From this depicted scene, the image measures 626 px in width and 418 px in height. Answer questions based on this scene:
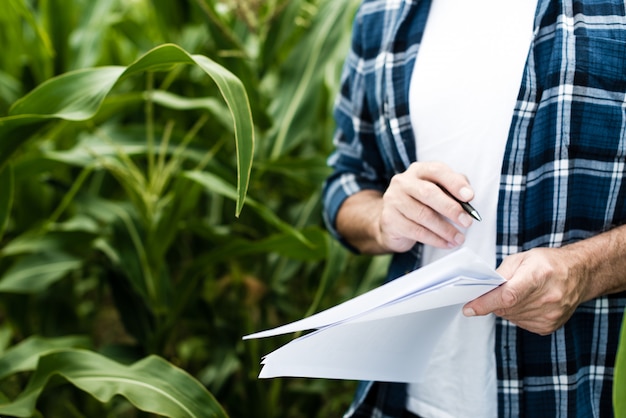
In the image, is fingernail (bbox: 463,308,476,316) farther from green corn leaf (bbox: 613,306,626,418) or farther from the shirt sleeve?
the shirt sleeve

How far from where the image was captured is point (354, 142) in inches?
30.5

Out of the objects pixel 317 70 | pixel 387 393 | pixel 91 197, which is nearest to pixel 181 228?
pixel 91 197

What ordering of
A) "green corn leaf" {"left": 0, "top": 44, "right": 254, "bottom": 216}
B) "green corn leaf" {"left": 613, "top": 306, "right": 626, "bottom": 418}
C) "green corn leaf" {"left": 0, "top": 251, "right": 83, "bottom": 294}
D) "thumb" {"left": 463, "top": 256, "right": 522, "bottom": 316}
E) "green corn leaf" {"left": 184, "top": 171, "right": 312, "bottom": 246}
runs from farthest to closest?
1. "green corn leaf" {"left": 0, "top": 251, "right": 83, "bottom": 294}
2. "green corn leaf" {"left": 184, "top": 171, "right": 312, "bottom": 246}
3. "green corn leaf" {"left": 0, "top": 44, "right": 254, "bottom": 216}
4. "thumb" {"left": 463, "top": 256, "right": 522, "bottom": 316}
5. "green corn leaf" {"left": 613, "top": 306, "right": 626, "bottom": 418}

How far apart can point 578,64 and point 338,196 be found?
296 millimetres

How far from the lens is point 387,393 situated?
71 centimetres

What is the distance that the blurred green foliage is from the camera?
0.95m

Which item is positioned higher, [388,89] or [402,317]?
[388,89]

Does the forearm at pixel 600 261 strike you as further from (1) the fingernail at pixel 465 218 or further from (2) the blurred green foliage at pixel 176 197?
(2) the blurred green foliage at pixel 176 197

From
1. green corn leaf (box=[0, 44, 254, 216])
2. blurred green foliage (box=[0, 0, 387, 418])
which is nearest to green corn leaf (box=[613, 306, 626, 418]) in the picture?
green corn leaf (box=[0, 44, 254, 216])

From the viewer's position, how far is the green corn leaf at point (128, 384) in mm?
707

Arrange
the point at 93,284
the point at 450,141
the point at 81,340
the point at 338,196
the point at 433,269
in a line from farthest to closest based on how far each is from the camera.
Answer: the point at 93,284 → the point at 81,340 → the point at 338,196 → the point at 450,141 → the point at 433,269

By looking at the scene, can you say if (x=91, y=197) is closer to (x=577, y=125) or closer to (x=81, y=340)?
(x=81, y=340)

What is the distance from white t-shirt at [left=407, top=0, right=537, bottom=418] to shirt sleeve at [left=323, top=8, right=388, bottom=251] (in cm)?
10

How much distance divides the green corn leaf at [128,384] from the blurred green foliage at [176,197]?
3.8 inches
